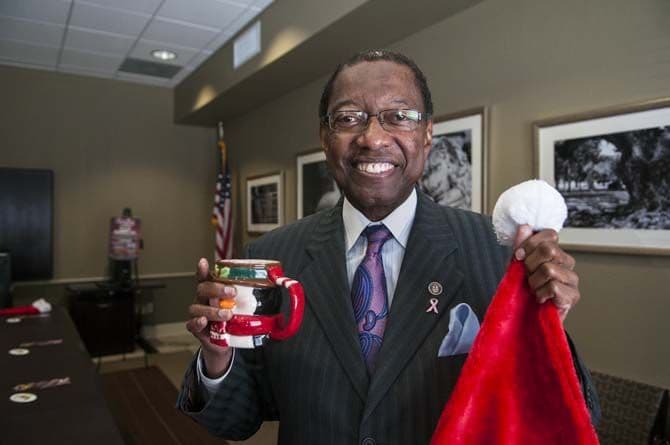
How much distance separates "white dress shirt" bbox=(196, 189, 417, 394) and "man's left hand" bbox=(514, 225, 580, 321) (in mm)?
320

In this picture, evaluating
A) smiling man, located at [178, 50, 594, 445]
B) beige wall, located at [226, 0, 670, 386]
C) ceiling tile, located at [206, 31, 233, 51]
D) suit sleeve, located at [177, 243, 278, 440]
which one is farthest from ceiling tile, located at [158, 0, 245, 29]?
suit sleeve, located at [177, 243, 278, 440]

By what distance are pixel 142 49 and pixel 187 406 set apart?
439 centimetres

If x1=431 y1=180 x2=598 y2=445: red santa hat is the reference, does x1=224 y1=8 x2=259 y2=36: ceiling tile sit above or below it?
above

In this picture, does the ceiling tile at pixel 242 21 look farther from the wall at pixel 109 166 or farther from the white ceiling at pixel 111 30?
the wall at pixel 109 166

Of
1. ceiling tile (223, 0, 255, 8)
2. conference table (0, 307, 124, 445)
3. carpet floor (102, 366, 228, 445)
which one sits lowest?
carpet floor (102, 366, 228, 445)

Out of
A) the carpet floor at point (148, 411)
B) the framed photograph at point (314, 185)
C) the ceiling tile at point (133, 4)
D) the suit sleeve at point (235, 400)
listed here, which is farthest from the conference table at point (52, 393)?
the ceiling tile at point (133, 4)

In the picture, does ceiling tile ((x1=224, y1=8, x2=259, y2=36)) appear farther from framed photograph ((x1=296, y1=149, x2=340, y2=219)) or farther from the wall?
the wall

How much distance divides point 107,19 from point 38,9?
49cm

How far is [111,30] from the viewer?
160 inches

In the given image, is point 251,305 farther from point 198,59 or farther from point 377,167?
point 198,59

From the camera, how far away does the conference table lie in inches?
57.0

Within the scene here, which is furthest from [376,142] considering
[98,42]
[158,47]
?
[98,42]

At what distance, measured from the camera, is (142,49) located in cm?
452

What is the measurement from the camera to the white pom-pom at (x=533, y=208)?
2.13 ft
